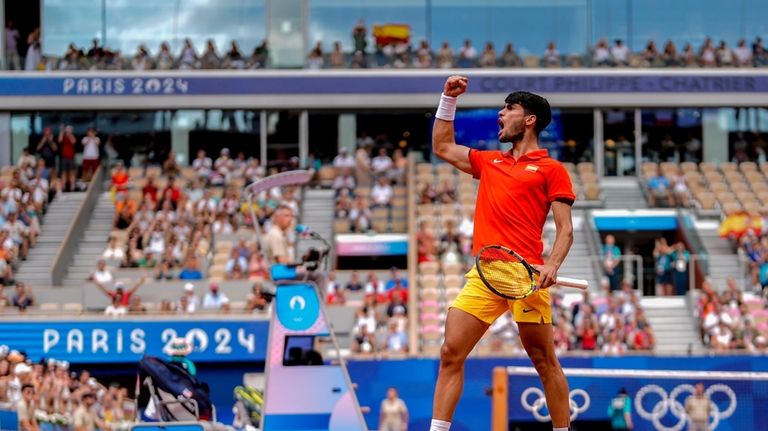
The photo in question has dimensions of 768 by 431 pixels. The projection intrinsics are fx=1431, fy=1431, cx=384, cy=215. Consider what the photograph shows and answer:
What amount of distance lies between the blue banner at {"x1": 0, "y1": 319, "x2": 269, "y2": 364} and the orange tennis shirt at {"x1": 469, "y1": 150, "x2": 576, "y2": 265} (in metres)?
16.0

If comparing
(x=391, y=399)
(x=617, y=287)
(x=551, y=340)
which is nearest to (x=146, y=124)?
(x=617, y=287)

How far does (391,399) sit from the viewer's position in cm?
2005

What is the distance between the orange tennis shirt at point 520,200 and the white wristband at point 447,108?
1.35 ft

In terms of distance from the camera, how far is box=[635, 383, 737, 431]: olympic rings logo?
17.2 metres

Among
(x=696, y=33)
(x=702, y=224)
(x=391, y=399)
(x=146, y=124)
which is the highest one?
(x=696, y=33)

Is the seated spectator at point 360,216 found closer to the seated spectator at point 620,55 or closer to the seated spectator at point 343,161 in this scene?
the seated spectator at point 343,161

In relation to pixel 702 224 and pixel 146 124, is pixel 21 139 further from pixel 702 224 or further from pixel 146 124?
pixel 702 224

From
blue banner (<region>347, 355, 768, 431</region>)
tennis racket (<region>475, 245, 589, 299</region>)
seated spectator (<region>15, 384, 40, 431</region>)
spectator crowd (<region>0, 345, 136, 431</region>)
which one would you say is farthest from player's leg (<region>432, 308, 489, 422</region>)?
spectator crowd (<region>0, 345, 136, 431</region>)

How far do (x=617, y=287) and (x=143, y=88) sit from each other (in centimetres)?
1330

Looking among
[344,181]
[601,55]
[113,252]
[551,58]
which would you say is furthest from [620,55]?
[113,252]

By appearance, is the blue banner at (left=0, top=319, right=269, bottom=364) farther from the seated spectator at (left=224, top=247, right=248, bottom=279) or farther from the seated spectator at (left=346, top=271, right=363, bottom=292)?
the seated spectator at (left=346, top=271, right=363, bottom=292)

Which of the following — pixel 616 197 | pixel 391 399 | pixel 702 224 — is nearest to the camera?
pixel 391 399

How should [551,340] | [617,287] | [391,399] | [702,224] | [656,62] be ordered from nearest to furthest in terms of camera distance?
1. [551,340]
2. [391,399]
3. [617,287]
4. [702,224]
5. [656,62]

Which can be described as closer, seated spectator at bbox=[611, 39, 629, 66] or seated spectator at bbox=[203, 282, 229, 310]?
seated spectator at bbox=[203, 282, 229, 310]
